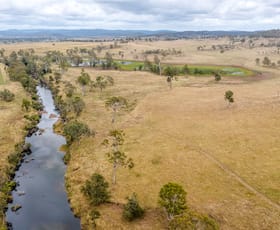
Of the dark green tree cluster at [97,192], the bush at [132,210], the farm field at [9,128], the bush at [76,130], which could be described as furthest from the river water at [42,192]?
the bush at [132,210]

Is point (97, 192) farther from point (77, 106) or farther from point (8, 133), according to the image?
point (77, 106)

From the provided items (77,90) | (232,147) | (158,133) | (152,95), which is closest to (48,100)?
(77,90)

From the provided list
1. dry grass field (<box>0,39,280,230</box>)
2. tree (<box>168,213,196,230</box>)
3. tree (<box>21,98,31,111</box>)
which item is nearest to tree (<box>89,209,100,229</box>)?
dry grass field (<box>0,39,280,230</box>)

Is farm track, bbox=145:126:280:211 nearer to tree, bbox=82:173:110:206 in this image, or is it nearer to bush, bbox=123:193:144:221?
bush, bbox=123:193:144:221

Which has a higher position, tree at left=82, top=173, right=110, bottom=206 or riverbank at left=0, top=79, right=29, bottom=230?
tree at left=82, top=173, right=110, bottom=206

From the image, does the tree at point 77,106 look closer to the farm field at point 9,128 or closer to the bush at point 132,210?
the farm field at point 9,128

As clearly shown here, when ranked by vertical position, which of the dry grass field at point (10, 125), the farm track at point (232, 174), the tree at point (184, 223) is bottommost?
the dry grass field at point (10, 125)
